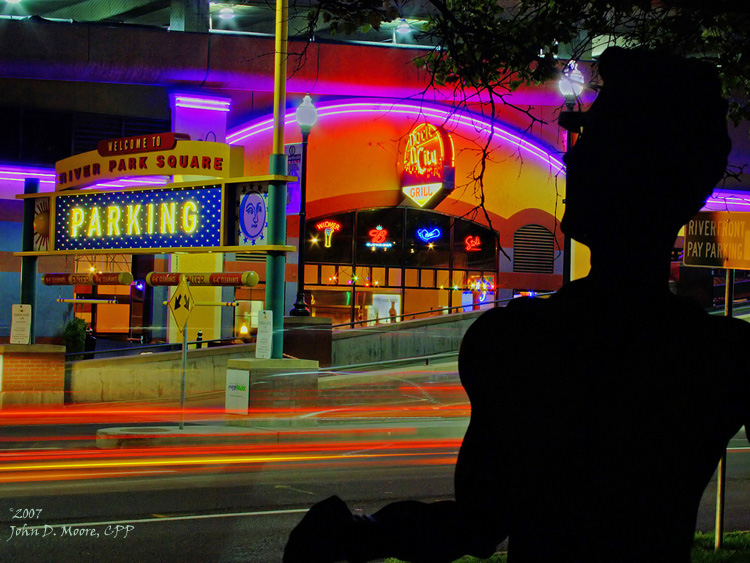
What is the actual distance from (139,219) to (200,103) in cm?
1287

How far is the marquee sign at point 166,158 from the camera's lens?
15930 millimetres

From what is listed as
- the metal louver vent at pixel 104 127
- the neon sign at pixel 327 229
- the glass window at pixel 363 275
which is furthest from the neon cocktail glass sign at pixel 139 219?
the glass window at pixel 363 275

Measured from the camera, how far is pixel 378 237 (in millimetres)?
30391

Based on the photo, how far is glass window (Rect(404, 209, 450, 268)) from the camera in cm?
3081

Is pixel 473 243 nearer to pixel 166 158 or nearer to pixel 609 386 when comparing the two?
pixel 166 158

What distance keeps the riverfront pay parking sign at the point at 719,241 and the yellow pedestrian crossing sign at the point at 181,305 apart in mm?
10136

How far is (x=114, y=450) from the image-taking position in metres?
13.8

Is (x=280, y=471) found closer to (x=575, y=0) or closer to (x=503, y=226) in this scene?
(x=575, y=0)

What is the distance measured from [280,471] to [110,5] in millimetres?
30349

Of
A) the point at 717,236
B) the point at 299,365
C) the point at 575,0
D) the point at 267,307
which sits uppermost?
the point at 575,0

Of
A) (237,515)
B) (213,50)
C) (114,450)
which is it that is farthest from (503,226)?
(237,515)

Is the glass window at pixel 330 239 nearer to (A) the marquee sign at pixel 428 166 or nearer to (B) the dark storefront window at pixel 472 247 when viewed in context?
(A) the marquee sign at pixel 428 166

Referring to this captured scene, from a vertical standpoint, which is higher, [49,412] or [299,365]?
[299,365]

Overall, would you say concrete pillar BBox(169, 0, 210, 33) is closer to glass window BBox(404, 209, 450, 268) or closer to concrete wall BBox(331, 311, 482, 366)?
glass window BBox(404, 209, 450, 268)
